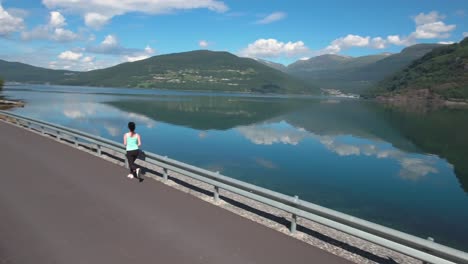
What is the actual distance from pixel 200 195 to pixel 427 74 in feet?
714

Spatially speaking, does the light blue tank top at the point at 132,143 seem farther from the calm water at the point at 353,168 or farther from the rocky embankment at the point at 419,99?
the rocky embankment at the point at 419,99

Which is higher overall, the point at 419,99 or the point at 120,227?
the point at 120,227

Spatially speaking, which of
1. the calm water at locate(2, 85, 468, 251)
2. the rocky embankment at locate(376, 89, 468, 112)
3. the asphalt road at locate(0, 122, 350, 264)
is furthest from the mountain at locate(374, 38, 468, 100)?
the asphalt road at locate(0, 122, 350, 264)

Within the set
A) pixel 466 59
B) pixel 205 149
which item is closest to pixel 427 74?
pixel 466 59

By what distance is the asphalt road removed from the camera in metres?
6.39

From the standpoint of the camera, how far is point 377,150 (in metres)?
33.0

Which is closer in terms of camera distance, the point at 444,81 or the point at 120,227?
the point at 120,227

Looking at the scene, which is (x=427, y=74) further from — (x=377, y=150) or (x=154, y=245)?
(x=154, y=245)

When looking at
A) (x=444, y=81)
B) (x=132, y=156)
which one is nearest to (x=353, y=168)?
(x=132, y=156)

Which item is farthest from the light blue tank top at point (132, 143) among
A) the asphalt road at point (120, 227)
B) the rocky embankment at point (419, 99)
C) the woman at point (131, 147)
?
the rocky embankment at point (419, 99)

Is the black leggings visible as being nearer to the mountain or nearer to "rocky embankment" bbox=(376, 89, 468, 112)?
"rocky embankment" bbox=(376, 89, 468, 112)

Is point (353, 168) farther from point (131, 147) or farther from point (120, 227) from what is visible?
point (120, 227)

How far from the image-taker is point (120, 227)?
7.57 metres

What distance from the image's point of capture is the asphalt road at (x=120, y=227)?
639 cm
